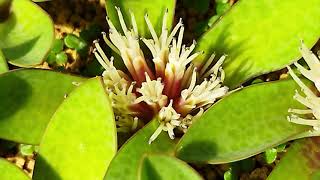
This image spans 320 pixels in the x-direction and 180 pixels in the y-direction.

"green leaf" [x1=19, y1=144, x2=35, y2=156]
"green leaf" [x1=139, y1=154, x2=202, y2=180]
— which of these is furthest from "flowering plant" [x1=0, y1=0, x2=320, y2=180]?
"green leaf" [x1=19, y1=144, x2=35, y2=156]

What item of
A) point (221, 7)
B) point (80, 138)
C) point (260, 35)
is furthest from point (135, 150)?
point (221, 7)

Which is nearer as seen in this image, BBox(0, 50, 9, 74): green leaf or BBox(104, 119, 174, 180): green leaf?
BBox(104, 119, 174, 180): green leaf

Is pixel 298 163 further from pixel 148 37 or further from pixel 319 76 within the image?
pixel 148 37

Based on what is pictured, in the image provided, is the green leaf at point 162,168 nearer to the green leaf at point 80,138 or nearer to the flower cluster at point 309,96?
the green leaf at point 80,138

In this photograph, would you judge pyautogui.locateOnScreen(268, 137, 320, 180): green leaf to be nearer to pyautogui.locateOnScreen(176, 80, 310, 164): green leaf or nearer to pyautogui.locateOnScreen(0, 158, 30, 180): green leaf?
pyautogui.locateOnScreen(176, 80, 310, 164): green leaf

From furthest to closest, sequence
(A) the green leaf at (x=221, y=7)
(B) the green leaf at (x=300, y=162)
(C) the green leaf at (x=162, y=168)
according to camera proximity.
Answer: (A) the green leaf at (x=221, y=7) → (B) the green leaf at (x=300, y=162) → (C) the green leaf at (x=162, y=168)

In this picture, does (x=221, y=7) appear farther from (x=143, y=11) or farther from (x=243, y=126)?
(x=243, y=126)

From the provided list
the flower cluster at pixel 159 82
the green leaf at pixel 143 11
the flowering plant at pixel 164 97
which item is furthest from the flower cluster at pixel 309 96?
the green leaf at pixel 143 11
